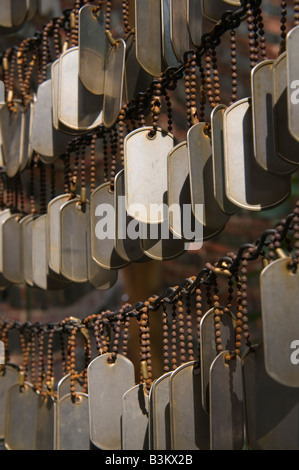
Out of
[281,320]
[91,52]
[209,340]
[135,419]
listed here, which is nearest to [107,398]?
[135,419]

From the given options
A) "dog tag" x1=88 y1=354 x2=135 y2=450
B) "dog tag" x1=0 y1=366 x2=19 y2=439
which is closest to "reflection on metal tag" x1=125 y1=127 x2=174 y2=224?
"dog tag" x1=88 y1=354 x2=135 y2=450

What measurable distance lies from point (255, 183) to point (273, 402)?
0.52ft

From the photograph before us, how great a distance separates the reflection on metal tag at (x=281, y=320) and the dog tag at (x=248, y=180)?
6 cm

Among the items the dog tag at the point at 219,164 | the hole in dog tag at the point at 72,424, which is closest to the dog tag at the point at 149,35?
the dog tag at the point at 219,164

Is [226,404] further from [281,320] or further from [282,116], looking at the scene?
[282,116]

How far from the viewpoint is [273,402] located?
0.45m

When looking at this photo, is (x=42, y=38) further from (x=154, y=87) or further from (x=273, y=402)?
(x=273, y=402)

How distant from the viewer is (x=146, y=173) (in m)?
0.58

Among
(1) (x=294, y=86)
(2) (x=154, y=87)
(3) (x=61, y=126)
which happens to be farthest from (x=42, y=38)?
(1) (x=294, y=86)

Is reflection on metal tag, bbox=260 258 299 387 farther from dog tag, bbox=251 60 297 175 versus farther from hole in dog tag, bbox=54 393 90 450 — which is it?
hole in dog tag, bbox=54 393 90 450

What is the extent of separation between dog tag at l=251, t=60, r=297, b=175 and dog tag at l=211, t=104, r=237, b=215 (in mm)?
35

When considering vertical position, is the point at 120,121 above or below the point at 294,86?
above

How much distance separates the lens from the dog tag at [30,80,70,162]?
78 cm
